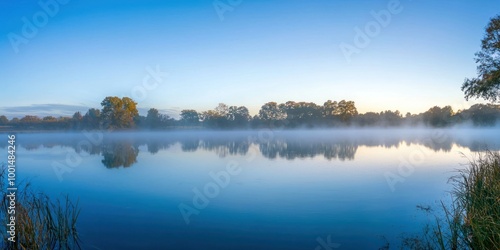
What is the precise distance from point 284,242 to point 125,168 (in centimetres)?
1517

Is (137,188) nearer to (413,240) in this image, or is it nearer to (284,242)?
(284,242)

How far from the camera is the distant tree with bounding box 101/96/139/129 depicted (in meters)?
92.2

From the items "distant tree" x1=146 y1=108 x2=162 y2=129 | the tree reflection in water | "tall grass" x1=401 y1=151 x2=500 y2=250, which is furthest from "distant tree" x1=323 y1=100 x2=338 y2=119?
"tall grass" x1=401 y1=151 x2=500 y2=250

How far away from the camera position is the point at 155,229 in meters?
7.74

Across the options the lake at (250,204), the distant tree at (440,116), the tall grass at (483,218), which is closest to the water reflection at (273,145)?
the lake at (250,204)

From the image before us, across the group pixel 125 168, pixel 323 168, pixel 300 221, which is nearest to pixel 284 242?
pixel 300 221

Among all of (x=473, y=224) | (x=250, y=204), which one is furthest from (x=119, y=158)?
(x=473, y=224)

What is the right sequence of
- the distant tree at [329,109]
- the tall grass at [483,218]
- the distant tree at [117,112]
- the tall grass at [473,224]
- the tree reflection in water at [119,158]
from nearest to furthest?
the tall grass at [483,218], the tall grass at [473,224], the tree reflection in water at [119,158], the distant tree at [117,112], the distant tree at [329,109]

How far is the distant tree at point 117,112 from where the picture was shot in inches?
3632

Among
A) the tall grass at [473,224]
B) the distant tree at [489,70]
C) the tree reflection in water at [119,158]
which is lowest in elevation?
the tree reflection in water at [119,158]

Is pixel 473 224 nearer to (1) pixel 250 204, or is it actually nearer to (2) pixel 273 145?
(1) pixel 250 204

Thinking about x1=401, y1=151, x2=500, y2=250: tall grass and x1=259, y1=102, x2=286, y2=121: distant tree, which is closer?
x1=401, y1=151, x2=500, y2=250: tall grass

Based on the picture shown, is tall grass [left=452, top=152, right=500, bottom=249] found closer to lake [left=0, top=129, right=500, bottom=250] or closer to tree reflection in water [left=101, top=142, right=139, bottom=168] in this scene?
lake [left=0, top=129, right=500, bottom=250]

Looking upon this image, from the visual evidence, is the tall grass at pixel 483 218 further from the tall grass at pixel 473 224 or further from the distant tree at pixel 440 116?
the distant tree at pixel 440 116
